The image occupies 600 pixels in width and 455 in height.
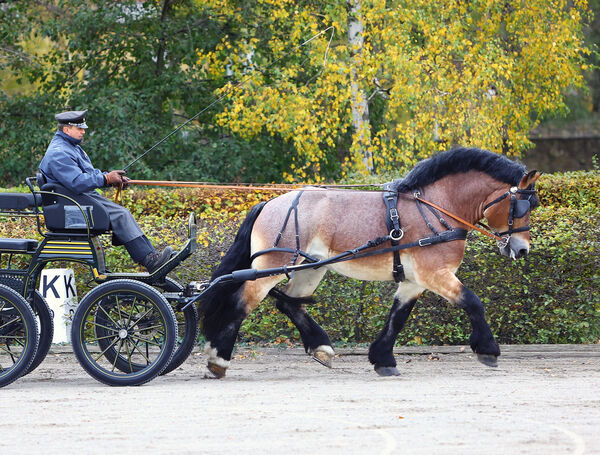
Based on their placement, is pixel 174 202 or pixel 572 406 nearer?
pixel 572 406

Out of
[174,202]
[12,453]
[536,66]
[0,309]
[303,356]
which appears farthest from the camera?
[536,66]

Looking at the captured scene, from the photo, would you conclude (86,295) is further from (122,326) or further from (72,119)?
(72,119)

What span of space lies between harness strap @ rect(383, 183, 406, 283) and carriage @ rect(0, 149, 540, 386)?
0.01m

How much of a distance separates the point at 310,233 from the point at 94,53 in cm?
919

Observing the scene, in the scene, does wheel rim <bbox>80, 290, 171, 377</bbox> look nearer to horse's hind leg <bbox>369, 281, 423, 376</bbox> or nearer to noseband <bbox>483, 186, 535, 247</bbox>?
horse's hind leg <bbox>369, 281, 423, 376</bbox>

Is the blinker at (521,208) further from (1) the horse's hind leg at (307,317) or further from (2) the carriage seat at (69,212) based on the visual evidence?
(2) the carriage seat at (69,212)

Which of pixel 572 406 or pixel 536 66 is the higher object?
pixel 536 66

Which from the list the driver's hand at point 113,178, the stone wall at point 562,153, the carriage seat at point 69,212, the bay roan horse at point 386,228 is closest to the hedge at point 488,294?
the bay roan horse at point 386,228

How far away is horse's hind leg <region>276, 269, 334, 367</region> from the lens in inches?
332

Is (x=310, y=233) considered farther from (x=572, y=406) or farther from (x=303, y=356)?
(x=572, y=406)

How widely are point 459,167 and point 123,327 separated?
298cm

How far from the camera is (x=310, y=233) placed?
26.9 feet

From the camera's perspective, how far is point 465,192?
27.1 feet

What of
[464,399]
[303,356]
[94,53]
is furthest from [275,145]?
[464,399]
